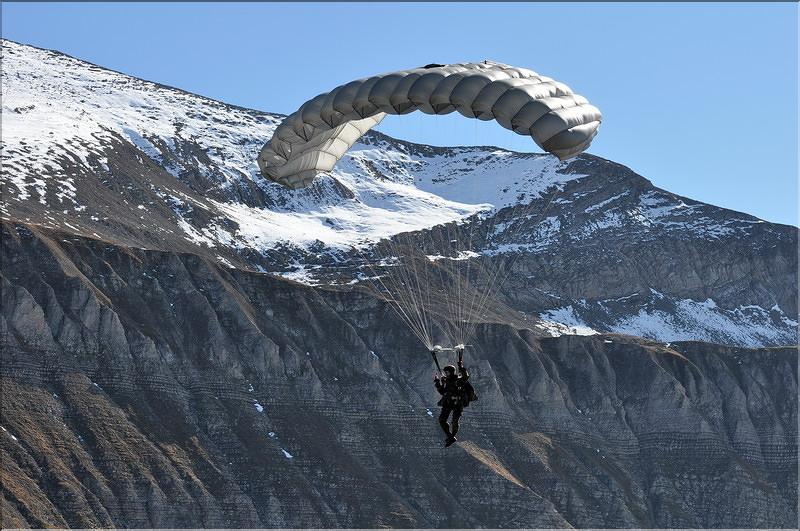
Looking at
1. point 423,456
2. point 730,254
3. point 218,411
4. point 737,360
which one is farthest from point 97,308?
point 730,254

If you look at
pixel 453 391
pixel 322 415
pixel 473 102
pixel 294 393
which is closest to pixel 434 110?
pixel 473 102

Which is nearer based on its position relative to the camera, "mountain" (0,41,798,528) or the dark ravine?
the dark ravine

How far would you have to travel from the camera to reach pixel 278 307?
132m

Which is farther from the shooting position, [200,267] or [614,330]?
[614,330]

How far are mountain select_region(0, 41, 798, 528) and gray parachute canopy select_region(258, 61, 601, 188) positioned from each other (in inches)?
2266

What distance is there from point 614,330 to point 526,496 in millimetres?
59476

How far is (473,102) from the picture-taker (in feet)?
133

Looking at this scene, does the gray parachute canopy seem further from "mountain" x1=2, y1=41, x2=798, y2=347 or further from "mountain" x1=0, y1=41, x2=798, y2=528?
"mountain" x1=2, y1=41, x2=798, y2=347

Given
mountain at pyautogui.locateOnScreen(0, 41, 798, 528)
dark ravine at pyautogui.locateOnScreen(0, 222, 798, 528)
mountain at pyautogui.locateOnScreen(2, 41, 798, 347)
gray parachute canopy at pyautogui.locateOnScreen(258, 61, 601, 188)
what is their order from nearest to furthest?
1. gray parachute canopy at pyautogui.locateOnScreen(258, 61, 601, 188)
2. dark ravine at pyautogui.locateOnScreen(0, 222, 798, 528)
3. mountain at pyautogui.locateOnScreen(0, 41, 798, 528)
4. mountain at pyautogui.locateOnScreen(2, 41, 798, 347)

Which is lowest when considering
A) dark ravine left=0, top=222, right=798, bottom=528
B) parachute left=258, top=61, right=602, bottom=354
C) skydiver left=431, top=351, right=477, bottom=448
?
dark ravine left=0, top=222, right=798, bottom=528

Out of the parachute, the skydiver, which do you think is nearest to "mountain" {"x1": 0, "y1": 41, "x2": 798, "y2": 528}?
the parachute

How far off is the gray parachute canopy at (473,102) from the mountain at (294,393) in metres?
57.5

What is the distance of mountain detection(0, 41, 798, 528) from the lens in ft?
353

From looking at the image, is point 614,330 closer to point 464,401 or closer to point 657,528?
point 657,528
